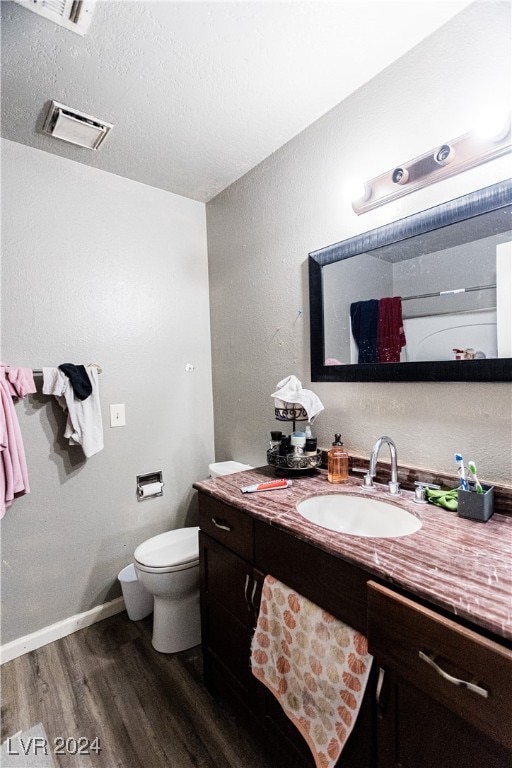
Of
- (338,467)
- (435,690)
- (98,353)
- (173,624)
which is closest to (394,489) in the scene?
(338,467)

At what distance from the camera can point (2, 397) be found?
5.13 feet

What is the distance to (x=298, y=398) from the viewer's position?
5.10ft

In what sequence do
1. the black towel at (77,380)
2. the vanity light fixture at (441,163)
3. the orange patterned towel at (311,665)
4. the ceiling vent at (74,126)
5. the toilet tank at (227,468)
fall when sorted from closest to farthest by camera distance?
1. the orange patterned towel at (311,665)
2. the vanity light fixture at (441,163)
3. the ceiling vent at (74,126)
4. the black towel at (77,380)
5. the toilet tank at (227,468)

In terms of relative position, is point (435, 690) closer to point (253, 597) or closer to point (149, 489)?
point (253, 597)

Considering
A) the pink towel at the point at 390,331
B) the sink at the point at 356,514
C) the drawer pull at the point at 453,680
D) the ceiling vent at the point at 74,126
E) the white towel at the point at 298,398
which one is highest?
the ceiling vent at the point at 74,126

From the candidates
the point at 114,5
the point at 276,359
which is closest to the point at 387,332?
the point at 276,359

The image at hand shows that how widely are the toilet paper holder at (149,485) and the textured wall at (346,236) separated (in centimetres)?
42

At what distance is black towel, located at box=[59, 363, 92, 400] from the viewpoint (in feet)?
5.80

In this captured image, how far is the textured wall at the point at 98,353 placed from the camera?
69.2 inches

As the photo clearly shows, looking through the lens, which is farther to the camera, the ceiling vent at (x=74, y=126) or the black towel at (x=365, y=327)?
the ceiling vent at (x=74, y=126)

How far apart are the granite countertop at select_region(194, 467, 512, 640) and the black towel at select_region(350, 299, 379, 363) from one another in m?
0.55

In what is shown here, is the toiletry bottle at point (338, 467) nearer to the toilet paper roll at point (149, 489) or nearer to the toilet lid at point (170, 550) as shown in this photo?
the toilet lid at point (170, 550)

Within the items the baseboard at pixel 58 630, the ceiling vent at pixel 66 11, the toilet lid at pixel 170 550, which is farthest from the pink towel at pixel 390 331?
the baseboard at pixel 58 630

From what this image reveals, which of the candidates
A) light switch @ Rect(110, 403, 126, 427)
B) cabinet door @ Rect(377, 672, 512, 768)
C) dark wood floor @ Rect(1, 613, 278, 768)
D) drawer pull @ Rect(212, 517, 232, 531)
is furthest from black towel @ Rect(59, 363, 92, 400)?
cabinet door @ Rect(377, 672, 512, 768)
